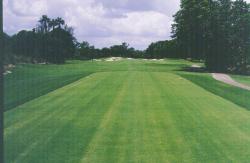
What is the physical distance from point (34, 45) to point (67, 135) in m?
69.7

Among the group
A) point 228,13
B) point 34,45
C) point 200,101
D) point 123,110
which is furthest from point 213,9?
point 123,110

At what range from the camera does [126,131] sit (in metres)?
14.3

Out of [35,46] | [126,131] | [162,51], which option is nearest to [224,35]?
[35,46]

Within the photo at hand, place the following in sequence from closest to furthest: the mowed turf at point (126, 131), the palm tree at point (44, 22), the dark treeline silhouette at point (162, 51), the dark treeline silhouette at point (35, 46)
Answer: the mowed turf at point (126, 131), the dark treeline silhouette at point (35, 46), the palm tree at point (44, 22), the dark treeline silhouette at point (162, 51)

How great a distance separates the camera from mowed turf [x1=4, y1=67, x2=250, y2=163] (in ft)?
36.0

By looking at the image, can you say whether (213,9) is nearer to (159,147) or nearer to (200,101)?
(200,101)

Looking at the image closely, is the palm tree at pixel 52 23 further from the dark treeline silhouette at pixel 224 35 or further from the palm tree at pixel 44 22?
the dark treeline silhouette at pixel 224 35

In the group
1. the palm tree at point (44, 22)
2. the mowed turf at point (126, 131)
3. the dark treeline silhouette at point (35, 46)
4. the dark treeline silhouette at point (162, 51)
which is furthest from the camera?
the dark treeline silhouette at point (162, 51)

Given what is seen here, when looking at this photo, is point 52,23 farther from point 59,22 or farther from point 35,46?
point 35,46

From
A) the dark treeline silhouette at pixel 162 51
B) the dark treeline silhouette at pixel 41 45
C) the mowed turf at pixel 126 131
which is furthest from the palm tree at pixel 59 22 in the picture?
the mowed turf at pixel 126 131

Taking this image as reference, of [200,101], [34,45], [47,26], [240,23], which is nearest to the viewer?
[200,101]

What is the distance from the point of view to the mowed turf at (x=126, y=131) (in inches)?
432

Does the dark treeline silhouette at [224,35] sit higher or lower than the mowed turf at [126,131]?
higher

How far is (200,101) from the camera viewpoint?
2388 cm
